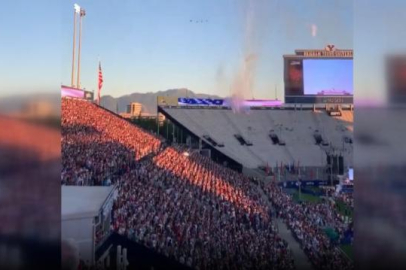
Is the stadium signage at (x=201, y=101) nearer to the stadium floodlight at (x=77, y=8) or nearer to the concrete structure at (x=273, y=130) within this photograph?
the concrete structure at (x=273, y=130)

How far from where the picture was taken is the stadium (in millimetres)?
3578

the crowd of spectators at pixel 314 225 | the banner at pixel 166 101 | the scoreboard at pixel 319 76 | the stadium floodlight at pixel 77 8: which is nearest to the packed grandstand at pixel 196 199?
the crowd of spectators at pixel 314 225

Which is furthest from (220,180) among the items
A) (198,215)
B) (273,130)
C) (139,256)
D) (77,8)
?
(77,8)

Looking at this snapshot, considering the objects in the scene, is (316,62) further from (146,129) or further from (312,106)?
(146,129)

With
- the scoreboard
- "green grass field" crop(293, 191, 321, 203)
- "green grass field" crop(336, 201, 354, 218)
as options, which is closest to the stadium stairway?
"green grass field" crop(293, 191, 321, 203)

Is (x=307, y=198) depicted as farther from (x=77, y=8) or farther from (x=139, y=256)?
(x=77, y=8)

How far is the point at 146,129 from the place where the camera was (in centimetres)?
409

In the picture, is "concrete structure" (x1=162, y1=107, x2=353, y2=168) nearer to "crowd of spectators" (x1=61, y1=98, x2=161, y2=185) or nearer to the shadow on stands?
"crowd of spectators" (x1=61, y1=98, x2=161, y2=185)

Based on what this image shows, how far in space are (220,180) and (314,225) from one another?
82 centimetres

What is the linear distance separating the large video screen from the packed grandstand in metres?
0.26

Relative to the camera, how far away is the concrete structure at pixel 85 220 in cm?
340

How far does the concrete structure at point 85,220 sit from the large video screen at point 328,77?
187cm

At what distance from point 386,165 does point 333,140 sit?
60cm

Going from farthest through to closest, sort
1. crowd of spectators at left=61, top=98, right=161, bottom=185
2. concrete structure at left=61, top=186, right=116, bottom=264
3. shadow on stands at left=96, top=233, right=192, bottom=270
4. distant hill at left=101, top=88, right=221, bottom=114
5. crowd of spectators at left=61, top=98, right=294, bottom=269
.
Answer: distant hill at left=101, top=88, right=221, bottom=114 < crowd of spectators at left=61, top=98, right=161, bottom=185 < crowd of spectators at left=61, top=98, right=294, bottom=269 < shadow on stands at left=96, top=233, right=192, bottom=270 < concrete structure at left=61, top=186, right=116, bottom=264
